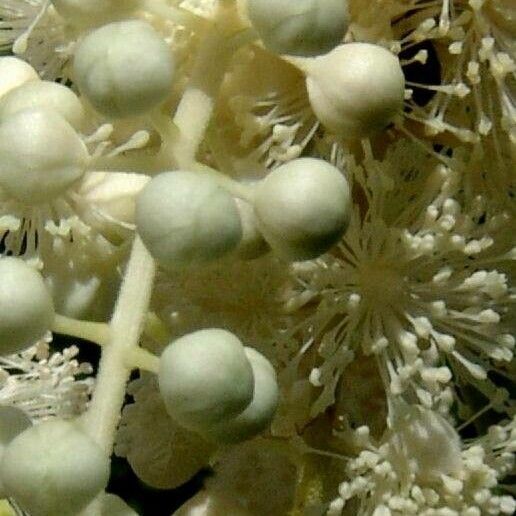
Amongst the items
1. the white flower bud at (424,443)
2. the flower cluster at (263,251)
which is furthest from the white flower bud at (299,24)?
the white flower bud at (424,443)

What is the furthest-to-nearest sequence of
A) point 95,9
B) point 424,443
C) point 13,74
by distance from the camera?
point 424,443 → point 13,74 → point 95,9

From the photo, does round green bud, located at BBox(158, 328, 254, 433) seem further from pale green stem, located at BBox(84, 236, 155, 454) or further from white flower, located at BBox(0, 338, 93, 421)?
white flower, located at BBox(0, 338, 93, 421)

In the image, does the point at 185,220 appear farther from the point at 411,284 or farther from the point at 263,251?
the point at 411,284

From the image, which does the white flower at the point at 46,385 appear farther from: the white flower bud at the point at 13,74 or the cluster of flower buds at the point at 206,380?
the cluster of flower buds at the point at 206,380

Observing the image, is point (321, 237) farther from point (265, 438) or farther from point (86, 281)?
point (265, 438)

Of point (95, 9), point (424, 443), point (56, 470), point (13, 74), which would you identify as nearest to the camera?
point (56, 470)

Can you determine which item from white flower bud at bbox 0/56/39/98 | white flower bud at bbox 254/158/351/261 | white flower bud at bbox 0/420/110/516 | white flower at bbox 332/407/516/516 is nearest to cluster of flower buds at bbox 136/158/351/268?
white flower bud at bbox 254/158/351/261

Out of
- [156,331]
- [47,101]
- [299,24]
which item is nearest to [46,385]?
[156,331]
